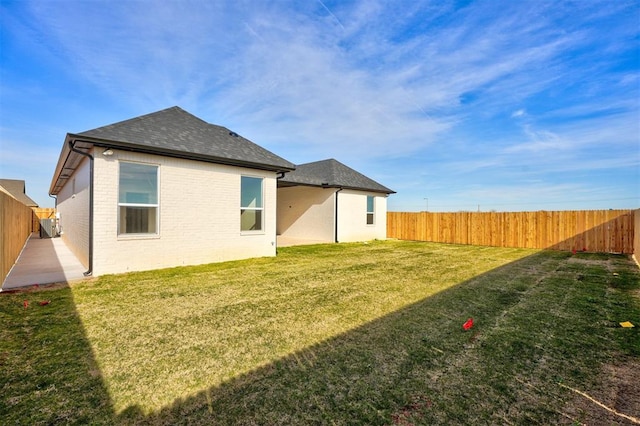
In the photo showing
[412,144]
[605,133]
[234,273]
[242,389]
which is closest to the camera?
[242,389]

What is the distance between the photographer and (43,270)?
704 centimetres

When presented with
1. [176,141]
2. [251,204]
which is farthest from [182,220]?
[251,204]

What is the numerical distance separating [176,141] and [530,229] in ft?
52.0

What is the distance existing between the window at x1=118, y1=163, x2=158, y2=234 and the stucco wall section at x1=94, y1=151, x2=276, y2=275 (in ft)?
0.46

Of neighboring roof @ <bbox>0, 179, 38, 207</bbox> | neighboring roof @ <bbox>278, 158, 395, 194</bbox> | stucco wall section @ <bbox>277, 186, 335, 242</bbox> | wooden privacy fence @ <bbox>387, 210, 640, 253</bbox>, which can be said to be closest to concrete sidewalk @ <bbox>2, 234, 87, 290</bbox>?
neighboring roof @ <bbox>278, 158, 395, 194</bbox>

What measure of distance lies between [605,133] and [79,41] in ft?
69.2

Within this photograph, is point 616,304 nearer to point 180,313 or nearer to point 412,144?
point 180,313

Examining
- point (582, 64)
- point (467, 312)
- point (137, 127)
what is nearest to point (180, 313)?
point (467, 312)

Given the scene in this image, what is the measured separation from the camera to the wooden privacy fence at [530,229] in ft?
38.6

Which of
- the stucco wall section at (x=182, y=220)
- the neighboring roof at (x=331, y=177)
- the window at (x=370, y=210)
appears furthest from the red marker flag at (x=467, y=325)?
the window at (x=370, y=210)

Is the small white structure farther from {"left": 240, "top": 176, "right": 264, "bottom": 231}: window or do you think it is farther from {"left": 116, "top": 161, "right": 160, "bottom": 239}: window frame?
{"left": 116, "top": 161, "right": 160, "bottom": 239}: window frame

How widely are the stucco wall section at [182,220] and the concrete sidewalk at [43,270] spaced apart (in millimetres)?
838

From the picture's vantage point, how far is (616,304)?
484 centimetres

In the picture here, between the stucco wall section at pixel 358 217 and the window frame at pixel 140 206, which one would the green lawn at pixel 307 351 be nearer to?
the window frame at pixel 140 206
